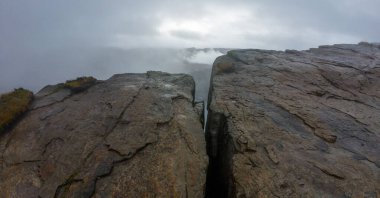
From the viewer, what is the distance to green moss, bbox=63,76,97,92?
12.8m

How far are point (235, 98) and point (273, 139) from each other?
2906 millimetres

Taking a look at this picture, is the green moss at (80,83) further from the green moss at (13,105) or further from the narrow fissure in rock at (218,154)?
the narrow fissure in rock at (218,154)

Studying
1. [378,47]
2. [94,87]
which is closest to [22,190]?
[94,87]

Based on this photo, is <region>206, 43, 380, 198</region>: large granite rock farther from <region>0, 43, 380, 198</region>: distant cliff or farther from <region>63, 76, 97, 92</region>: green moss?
<region>63, 76, 97, 92</region>: green moss

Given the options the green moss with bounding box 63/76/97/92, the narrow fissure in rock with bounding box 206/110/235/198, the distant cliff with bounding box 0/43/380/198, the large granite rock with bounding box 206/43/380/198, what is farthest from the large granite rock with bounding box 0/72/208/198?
the large granite rock with bounding box 206/43/380/198

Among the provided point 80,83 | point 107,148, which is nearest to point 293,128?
point 107,148

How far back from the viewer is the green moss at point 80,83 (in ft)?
42.1

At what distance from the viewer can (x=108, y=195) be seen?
7.31m

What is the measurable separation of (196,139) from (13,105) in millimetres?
7418

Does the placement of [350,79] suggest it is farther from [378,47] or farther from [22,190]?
[22,190]

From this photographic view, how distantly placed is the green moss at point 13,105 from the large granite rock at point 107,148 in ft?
1.09

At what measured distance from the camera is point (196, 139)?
9203mm

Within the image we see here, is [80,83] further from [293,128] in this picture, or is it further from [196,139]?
[293,128]

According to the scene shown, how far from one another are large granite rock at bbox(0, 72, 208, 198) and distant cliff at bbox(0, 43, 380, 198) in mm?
34
